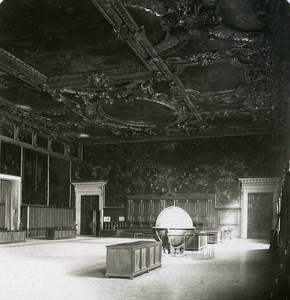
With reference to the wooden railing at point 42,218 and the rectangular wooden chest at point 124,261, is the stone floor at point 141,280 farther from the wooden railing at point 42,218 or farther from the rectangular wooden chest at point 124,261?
the wooden railing at point 42,218

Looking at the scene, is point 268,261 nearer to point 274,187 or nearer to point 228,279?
point 228,279

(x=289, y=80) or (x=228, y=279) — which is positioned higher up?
(x=289, y=80)

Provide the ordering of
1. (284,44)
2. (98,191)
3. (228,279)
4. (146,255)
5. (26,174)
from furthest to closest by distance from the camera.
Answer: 1. (98,191)
2. (26,174)
3. (284,44)
4. (146,255)
5. (228,279)

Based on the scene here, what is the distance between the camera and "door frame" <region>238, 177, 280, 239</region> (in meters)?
21.2

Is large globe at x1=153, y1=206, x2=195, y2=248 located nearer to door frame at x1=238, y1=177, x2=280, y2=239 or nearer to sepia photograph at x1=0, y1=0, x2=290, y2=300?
sepia photograph at x1=0, y1=0, x2=290, y2=300

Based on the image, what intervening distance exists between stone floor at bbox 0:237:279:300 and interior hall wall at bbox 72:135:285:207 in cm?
1126

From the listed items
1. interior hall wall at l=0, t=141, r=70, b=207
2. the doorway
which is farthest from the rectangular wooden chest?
the doorway

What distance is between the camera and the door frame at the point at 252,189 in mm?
21172

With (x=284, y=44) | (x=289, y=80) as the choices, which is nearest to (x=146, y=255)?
(x=284, y=44)

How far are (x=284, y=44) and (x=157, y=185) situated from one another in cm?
1369

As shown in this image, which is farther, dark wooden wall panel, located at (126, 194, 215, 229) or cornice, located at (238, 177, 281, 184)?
dark wooden wall panel, located at (126, 194, 215, 229)

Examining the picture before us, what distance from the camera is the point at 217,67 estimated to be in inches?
512

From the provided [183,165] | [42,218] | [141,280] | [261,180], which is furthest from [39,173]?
[141,280]

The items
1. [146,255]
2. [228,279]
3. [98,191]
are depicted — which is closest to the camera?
[228,279]
